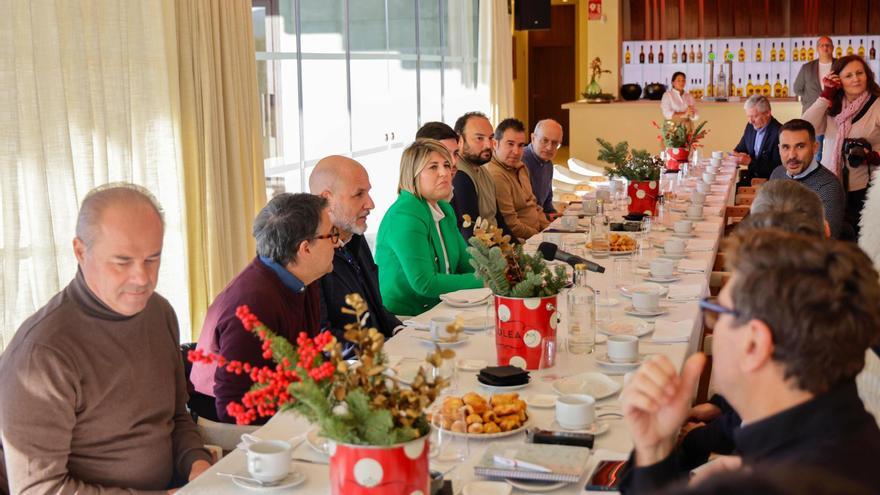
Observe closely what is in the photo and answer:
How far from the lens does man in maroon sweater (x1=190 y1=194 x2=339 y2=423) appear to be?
3.08 m

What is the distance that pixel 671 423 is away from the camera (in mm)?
1814

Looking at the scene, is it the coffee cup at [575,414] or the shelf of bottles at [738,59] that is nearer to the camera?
the coffee cup at [575,414]

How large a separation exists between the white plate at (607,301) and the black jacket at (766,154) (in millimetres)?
5878

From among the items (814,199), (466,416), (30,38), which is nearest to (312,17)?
(30,38)

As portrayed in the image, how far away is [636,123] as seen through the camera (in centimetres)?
1305

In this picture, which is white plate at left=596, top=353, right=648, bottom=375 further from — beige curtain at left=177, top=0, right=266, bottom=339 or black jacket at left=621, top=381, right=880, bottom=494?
beige curtain at left=177, top=0, right=266, bottom=339

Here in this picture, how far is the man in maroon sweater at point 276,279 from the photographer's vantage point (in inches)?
121

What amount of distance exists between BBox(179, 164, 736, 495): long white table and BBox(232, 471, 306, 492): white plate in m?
0.01

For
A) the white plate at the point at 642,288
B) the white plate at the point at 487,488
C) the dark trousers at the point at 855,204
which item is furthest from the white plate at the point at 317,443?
the dark trousers at the point at 855,204

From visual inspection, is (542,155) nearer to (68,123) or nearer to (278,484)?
(68,123)

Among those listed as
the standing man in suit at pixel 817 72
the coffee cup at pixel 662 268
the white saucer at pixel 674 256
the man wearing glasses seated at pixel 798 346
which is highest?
the standing man in suit at pixel 817 72

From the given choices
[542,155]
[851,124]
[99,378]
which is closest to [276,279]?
[99,378]

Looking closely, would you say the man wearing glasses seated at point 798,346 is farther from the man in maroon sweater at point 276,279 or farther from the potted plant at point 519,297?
the man in maroon sweater at point 276,279

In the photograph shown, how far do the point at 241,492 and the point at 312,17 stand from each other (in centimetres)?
579
